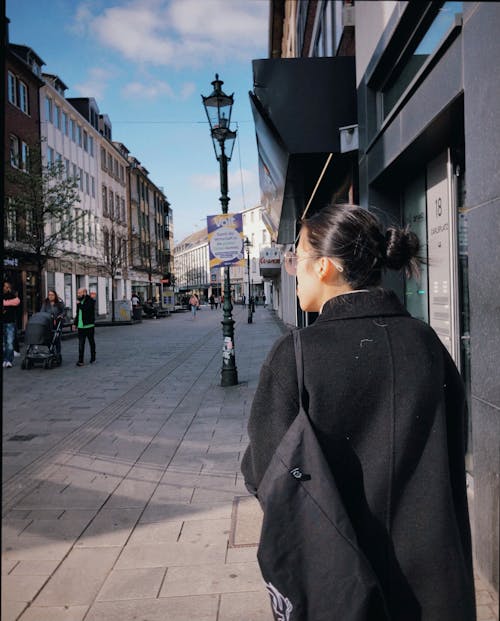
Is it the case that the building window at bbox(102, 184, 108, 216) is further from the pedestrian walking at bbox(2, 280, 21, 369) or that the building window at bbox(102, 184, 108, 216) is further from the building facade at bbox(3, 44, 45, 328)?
the building facade at bbox(3, 44, 45, 328)

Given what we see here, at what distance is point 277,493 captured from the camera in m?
1.40

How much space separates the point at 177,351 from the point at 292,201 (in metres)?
7.66

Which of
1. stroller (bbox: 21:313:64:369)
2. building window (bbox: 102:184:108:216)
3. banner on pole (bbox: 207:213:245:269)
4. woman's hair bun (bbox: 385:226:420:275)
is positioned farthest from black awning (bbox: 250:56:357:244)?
stroller (bbox: 21:313:64:369)

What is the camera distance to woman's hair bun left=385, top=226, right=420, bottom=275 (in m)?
1.67

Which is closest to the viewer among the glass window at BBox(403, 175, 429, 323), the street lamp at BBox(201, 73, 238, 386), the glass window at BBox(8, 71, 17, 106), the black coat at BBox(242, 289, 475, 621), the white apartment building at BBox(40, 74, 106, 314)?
the black coat at BBox(242, 289, 475, 621)

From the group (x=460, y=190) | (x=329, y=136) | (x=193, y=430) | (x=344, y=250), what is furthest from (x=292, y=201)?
(x=344, y=250)

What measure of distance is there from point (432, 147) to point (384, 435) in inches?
137

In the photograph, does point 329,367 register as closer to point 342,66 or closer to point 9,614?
point 9,614

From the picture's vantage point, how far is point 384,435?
4.98 feet

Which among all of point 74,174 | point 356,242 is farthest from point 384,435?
point 74,174

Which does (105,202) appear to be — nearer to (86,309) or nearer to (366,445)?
(366,445)

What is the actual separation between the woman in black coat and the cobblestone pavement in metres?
0.66

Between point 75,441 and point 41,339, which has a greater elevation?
point 41,339

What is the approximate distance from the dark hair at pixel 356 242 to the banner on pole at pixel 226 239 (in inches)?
335
